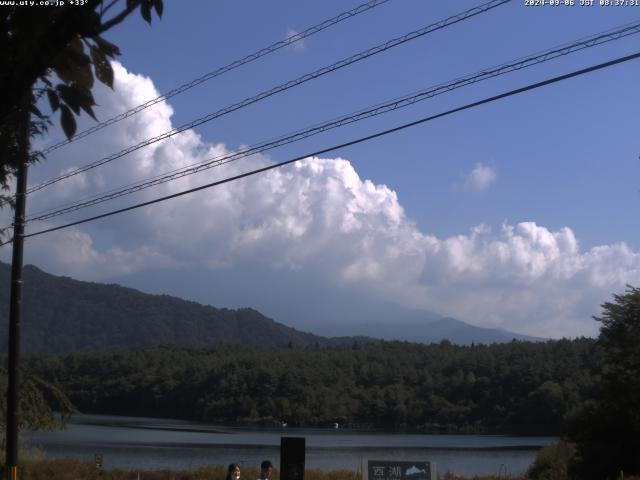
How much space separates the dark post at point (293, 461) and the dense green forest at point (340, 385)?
4577 cm

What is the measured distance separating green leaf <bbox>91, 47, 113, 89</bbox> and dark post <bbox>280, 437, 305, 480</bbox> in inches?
385

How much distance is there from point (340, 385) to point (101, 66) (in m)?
77.8

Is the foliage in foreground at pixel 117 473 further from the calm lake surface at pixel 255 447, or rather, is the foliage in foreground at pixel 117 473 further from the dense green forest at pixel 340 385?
the dense green forest at pixel 340 385

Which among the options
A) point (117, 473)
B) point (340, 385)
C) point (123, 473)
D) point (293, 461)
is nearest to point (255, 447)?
point (117, 473)

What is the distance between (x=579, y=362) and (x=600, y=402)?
2771 cm

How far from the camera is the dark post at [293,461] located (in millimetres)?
13172

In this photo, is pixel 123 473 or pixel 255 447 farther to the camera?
pixel 255 447

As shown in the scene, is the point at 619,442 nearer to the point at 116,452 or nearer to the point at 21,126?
the point at 116,452

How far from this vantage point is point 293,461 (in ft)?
43.3

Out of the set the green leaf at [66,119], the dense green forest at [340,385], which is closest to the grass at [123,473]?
the green leaf at [66,119]

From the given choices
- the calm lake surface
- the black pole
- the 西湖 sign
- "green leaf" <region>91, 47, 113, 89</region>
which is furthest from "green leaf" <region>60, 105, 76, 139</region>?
the calm lake surface

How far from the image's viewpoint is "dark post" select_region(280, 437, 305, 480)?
519 inches

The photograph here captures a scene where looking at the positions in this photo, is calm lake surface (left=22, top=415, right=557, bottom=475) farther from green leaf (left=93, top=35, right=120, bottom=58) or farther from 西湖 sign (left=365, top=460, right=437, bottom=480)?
green leaf (left=93, top=35, right=120, bottom=58)

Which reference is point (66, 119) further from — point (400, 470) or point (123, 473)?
point (123, 473)
